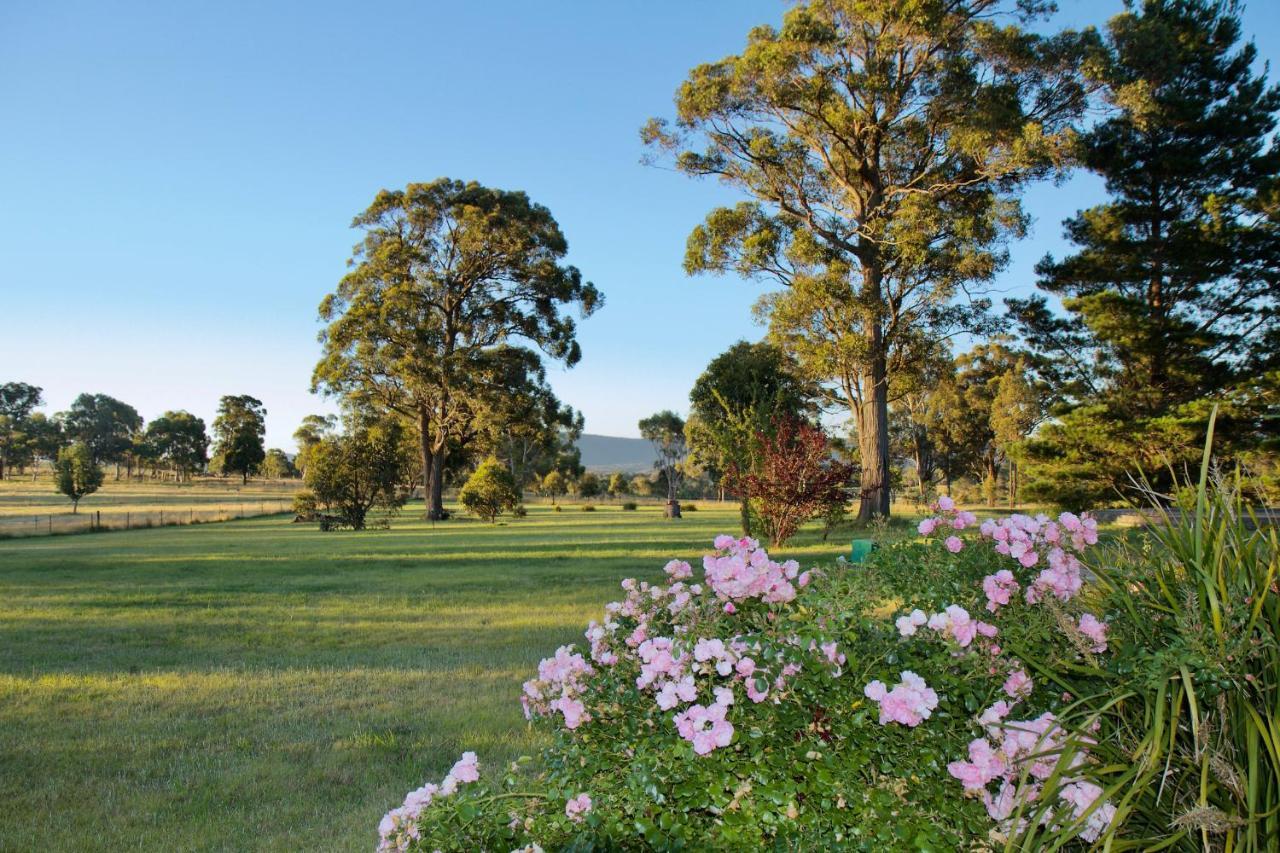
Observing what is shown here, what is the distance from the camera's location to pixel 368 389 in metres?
26.3

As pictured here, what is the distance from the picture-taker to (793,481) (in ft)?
40.1

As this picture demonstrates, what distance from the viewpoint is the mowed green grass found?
2.94 m

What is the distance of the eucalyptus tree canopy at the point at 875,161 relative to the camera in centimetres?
1508

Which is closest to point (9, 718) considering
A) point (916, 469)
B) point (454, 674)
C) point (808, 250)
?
point (454, 674)

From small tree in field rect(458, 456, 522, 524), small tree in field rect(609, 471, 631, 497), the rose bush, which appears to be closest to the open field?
small tree in field rect(458, 456, 522, 524)

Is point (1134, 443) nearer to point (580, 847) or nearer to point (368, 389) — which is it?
point (580, 847)

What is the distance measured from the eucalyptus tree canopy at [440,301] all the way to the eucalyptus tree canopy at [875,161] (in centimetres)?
→ 1059

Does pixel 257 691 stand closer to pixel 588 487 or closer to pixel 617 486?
pixel 588 487

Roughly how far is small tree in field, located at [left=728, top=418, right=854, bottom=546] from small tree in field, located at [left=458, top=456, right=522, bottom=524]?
14.3 metres

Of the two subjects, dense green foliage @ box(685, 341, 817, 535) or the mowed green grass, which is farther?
dense green foliage @ box(685, 341, 817, 535)

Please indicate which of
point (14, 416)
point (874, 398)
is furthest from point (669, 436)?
point (14, 416)

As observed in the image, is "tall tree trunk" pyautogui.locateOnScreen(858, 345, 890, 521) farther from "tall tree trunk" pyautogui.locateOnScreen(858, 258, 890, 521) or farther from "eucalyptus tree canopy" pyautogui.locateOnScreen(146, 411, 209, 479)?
"eucalyptus tree canopy" pyautogui.locateOnScreen(146, 411, 209, 479)

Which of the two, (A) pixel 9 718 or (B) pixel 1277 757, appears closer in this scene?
(B) pixel 1277 757

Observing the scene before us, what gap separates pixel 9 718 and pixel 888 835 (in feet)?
17.0
